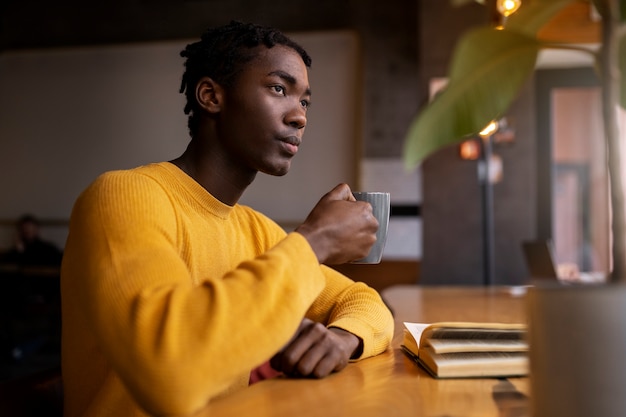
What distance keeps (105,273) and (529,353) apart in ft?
1.53

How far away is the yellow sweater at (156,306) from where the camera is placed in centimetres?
69

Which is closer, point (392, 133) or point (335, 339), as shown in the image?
point (335, 339)

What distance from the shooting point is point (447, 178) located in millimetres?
4090

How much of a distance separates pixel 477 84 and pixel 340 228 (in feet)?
1.05

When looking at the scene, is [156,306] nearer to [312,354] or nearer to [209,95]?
[312,354]

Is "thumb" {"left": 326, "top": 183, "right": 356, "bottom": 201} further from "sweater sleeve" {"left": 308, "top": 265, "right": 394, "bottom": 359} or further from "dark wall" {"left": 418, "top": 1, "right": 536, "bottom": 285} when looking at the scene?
"dark wall" {"left": 418, "top": 1, "right": 536, "bottom": 285}

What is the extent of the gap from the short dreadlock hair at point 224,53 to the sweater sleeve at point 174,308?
0.39 m

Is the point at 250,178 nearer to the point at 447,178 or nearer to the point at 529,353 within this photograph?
the point at 529,353

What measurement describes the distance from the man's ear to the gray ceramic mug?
1.07 ft

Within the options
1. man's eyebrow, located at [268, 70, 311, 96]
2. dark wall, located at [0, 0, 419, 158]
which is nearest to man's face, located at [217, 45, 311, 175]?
man's eyebrow, located at [268, 70, 311, 96]

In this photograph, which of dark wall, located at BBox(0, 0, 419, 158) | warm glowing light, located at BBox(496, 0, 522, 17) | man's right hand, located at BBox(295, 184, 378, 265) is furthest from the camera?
dark wall, located at BBox(0, 0, 419, 158)

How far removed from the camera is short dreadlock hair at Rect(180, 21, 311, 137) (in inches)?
43.8

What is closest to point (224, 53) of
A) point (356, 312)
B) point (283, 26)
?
point (356, 312)

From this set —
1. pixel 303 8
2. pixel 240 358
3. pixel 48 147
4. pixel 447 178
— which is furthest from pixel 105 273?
pixel 48 147
